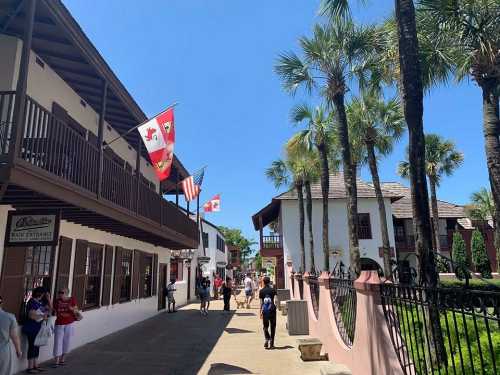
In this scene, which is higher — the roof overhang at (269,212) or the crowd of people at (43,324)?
the roof overhang at (269,212)

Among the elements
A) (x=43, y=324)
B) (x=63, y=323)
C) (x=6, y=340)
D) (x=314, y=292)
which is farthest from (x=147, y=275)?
(x=6, y=340)

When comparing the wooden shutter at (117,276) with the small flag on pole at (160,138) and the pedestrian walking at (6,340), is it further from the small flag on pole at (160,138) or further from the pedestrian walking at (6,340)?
the pedestrian walking at (6,340)

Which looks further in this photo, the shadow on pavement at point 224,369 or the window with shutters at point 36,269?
the window with shutters at point 36,269

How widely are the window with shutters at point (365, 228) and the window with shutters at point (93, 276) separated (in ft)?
70.0

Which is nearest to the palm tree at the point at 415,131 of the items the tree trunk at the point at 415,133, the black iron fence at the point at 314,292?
the tree trunk at the point at 415,133

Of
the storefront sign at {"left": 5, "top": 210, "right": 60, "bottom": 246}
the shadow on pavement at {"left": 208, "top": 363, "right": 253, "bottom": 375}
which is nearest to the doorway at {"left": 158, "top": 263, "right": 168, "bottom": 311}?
the shadow on pavement at {"left": 208, "top": 363, "right": 253, "bottom": 375}

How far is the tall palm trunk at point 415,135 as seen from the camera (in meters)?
5.35

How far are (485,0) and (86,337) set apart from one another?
43.3 feet

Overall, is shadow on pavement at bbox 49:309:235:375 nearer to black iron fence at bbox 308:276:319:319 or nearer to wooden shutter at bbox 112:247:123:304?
wooden shutter at bbox 112:247:123:304

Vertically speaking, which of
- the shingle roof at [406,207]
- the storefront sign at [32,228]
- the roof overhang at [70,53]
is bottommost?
the storefront sign at [32,228]

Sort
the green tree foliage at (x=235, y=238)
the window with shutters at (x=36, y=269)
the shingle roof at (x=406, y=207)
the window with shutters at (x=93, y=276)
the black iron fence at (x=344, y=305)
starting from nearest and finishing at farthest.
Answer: the black iron fence at (x=344, y=305) → the window with shutters at (x=36, y=269) → the window with shutters at (x=93, y=276) → the shingle roof at (x=406, y=207) → the green tree foliage at (x=235, y=238)

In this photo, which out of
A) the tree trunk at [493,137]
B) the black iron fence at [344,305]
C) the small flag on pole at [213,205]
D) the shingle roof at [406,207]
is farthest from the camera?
the shingle roof at [406,207]

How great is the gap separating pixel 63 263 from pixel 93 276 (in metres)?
2.30

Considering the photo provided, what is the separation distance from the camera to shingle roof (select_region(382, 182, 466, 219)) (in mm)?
34531
